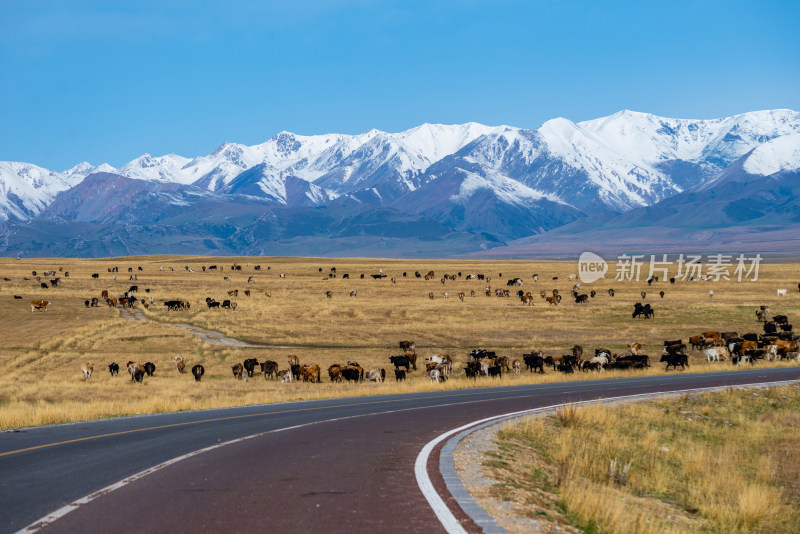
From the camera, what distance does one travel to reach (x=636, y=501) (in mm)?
12203

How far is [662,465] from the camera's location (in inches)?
639

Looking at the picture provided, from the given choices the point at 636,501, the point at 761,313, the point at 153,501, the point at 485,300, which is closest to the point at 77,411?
the point at 153,501

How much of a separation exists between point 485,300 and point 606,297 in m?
13.0

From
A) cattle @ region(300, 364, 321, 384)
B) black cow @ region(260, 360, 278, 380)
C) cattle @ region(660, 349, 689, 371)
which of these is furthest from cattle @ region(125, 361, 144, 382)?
cattle @ region(660, 349, 689, 371)

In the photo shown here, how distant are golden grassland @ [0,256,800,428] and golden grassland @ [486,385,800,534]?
34.2ft

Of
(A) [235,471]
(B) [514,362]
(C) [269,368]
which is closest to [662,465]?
(A) [235,471]

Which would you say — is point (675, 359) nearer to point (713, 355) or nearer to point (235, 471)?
point (713, 355)

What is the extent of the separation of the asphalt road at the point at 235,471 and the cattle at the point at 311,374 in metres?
14.6

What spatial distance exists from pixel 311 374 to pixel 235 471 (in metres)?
24.6

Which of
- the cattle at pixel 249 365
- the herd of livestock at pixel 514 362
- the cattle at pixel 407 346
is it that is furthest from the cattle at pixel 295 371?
the cattle at pixel 407 346

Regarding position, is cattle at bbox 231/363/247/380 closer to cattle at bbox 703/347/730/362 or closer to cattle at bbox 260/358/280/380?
cattle at bbox 260/358/280/380

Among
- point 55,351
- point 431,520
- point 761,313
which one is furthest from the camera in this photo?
point 761,313

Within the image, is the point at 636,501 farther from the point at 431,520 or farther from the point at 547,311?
the point at 547,311

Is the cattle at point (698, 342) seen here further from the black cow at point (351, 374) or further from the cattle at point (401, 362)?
the black cow at point (351, 374)
